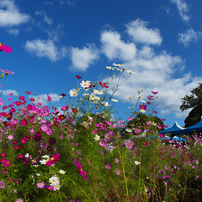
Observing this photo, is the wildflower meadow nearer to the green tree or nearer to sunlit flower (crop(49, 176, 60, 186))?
sunlit flower (crop(49, 176, 60, 186))

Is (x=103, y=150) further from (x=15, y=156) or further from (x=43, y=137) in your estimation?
(x=15, y=156)

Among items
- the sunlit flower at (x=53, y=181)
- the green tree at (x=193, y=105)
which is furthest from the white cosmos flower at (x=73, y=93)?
the green tree at (x=193, y=105)

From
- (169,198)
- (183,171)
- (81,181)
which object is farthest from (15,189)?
(183,171)

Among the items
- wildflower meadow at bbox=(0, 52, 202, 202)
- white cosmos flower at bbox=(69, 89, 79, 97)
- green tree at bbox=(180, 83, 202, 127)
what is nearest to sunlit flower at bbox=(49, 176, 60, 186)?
wildflower meadow at bbox=(0, 52, 202, 202)

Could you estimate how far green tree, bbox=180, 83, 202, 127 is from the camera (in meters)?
23.7

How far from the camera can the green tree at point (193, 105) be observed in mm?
23734

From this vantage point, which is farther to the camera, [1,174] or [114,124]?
[114,124]

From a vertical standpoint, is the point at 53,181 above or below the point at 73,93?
below

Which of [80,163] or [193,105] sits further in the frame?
[193,105]

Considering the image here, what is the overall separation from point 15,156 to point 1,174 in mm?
345

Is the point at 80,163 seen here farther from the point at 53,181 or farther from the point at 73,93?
the point at 73,93

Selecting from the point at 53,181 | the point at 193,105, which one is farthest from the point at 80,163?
the point at 193,105

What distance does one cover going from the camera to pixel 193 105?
26.0 metres

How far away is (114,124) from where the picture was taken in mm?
3068
